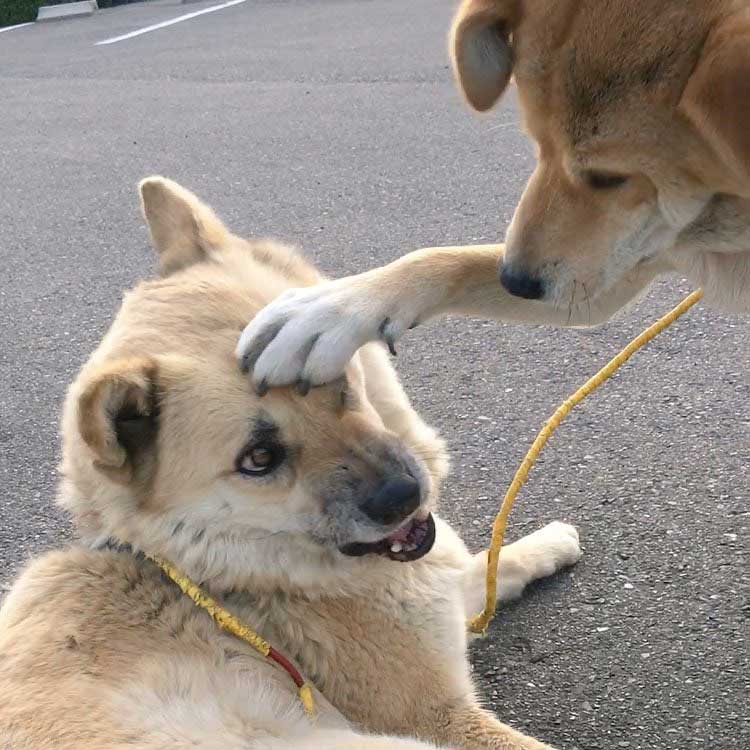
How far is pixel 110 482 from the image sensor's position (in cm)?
221

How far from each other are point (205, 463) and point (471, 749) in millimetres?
853

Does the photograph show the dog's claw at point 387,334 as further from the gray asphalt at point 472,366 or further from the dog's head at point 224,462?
the gray asphalt at point 472,366

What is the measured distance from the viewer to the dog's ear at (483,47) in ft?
7.69

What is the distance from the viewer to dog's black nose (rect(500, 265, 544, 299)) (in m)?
2.37

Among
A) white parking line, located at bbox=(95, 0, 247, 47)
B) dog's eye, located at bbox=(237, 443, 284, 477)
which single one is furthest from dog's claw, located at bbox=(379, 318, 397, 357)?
white parking line, located at bbox=(95, 0, 247, 47)

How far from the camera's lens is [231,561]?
2.32 m

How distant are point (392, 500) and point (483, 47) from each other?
110cm

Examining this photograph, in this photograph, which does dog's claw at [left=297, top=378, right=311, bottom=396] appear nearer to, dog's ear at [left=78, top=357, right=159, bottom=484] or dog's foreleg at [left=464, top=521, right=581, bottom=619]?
dog's ear at [left=78, top=357, right=159, bottom=484]

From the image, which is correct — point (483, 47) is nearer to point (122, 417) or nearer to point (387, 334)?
point (387, 334)

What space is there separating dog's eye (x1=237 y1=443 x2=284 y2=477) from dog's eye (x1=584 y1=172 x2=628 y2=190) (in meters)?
0.92

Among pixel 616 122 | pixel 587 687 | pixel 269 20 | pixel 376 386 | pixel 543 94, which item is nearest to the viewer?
pixel 616 122

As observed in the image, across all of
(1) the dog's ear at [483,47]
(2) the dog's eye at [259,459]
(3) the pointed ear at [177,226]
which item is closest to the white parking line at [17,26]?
(3) the pointed ear at [177,226]

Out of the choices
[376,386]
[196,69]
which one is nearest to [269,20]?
[196,69]

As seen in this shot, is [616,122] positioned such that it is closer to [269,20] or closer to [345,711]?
[345,711]
